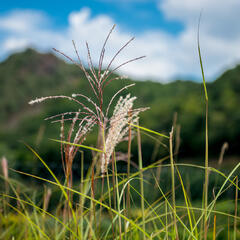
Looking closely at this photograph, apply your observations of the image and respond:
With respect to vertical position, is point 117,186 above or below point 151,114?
below

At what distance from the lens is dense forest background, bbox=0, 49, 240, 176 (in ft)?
36.3

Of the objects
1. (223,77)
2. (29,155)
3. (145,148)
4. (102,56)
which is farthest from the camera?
(29,155)

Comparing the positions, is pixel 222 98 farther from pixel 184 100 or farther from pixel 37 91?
pixel 37 91

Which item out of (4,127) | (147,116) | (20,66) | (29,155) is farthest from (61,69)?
(147,116)

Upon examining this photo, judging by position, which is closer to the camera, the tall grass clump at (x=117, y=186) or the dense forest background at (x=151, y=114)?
the tall grass clump at (x=117, y=186)

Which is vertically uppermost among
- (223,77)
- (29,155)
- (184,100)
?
(223,77)

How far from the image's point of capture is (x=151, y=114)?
50.7 feet

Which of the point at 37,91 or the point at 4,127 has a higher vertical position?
the point at 37,91

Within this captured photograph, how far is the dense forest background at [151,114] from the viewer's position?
36.3 ft

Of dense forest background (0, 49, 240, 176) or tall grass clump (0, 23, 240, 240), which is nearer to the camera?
tall grass clump (0, 23, 240, 240)

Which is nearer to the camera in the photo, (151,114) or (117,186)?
(117,186)

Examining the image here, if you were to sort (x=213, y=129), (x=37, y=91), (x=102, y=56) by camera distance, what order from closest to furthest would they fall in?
(x=102, y=56), (x=213, y=129), (x=37, y=91)

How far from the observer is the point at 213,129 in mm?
11469

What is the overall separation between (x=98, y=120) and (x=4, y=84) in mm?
38788
